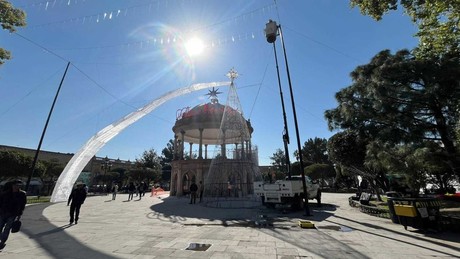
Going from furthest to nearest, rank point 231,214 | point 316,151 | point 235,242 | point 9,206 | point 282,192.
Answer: point 316,151
point 282,192
point 231,214
point 235,242
point 9,206

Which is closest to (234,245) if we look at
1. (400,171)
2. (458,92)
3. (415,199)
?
(415,199)

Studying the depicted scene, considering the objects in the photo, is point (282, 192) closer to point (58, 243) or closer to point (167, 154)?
point (58, 243)

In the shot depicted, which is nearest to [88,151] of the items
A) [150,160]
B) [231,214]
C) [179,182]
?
[179,182]

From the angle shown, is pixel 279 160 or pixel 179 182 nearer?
pixel 179 182

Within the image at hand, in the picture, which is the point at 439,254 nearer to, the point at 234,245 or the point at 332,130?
the point at 234,245

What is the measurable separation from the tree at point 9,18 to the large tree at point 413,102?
15.9 m

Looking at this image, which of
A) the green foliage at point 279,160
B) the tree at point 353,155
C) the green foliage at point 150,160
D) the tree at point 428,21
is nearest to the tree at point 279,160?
the green foliage at point 279,160

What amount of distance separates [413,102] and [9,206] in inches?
591

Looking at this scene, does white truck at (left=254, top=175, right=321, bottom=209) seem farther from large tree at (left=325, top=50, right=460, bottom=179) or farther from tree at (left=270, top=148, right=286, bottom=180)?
tree at (left=270, top=148, right=286, bottom=180)

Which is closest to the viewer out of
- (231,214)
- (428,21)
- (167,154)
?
(428,21)

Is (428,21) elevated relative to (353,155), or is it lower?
elevated

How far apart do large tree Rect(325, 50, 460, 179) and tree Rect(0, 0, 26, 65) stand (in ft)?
52.1

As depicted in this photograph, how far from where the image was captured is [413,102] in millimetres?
10867

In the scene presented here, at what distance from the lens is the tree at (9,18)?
9.40 metres
